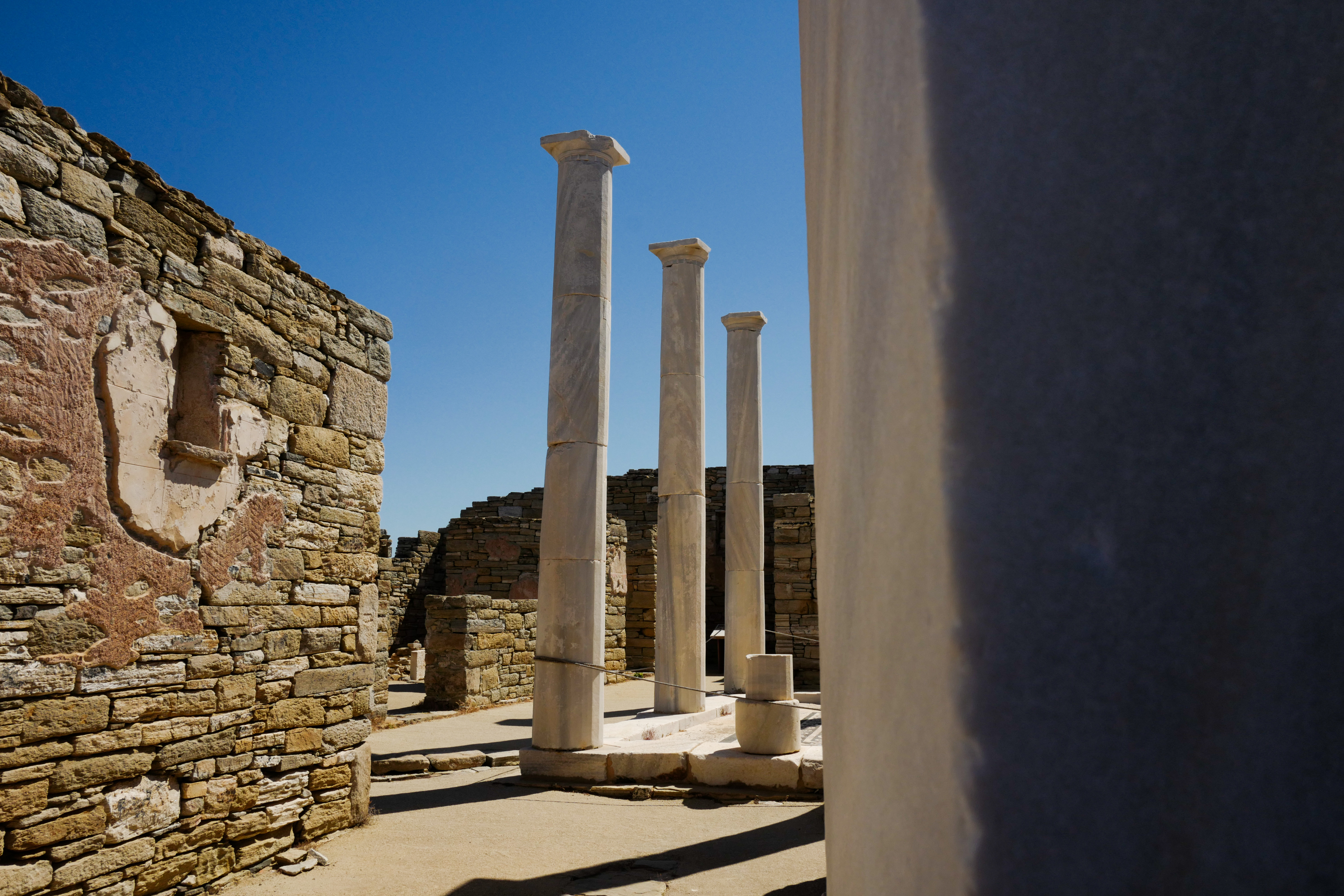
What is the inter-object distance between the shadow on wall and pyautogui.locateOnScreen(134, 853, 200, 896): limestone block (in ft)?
16.1

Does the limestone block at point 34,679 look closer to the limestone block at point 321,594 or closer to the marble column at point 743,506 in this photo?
the limestone block at point 321,594

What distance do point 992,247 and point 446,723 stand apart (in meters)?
10.9

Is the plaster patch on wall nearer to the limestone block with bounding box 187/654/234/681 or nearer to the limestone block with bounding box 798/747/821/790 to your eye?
the limestone block with bounding box 187/654/234/681

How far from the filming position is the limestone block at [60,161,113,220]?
12.8 ft

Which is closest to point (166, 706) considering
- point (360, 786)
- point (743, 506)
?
point (360, 786)

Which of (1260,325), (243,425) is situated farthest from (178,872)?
(1260,325)

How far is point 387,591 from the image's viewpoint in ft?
59.5

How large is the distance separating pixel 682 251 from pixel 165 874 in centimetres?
858

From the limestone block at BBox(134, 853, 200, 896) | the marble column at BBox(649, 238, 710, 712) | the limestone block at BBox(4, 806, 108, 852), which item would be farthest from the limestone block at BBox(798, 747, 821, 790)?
the limestone block at BBox(4, 806, 108, 852)

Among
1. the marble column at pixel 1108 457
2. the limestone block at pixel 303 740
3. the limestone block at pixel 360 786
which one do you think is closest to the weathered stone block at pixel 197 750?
the limestone block at pixel 303 740

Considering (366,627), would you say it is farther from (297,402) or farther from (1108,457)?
(1108,457)

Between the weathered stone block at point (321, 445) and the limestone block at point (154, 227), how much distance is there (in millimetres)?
1245

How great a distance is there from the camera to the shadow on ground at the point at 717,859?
4523 mm

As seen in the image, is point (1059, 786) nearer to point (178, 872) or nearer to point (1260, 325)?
point (1260, 325)
